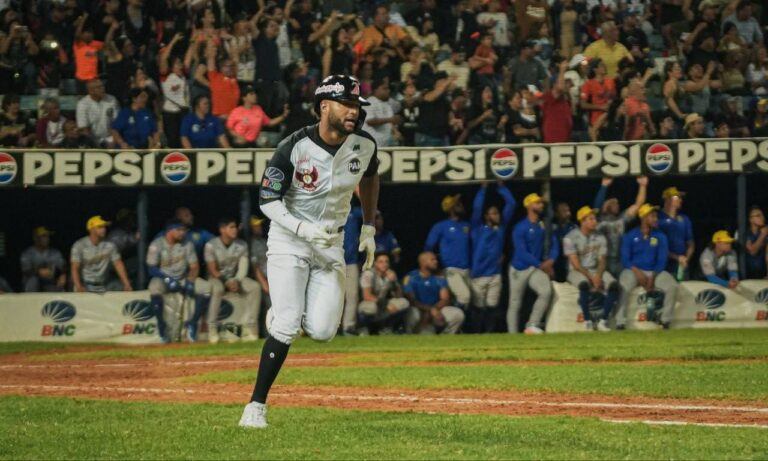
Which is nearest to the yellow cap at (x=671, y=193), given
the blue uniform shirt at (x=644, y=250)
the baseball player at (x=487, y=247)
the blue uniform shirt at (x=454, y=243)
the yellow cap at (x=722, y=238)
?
the blue uniform shirt at (x=644, y=250)

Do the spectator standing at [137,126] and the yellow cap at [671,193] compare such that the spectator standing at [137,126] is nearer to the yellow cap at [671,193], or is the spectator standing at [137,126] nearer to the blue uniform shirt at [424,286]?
the blue uniform shirt at [424,286]

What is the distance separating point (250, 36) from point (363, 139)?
11439 millimetres

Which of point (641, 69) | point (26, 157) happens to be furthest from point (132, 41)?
point (641, 69)

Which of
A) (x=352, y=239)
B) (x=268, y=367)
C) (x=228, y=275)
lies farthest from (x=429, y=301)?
(x=268, y=367)

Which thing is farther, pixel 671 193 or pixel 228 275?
pixel 671 193

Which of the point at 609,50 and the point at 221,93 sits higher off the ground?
the point at 609,50

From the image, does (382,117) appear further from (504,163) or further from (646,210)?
(646,210)

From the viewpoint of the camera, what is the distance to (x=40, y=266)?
694 inches

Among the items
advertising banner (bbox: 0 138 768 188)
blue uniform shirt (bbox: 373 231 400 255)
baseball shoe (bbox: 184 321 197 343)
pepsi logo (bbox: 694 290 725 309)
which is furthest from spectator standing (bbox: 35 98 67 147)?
pepsi logo (bbox: 694 290 725 309)

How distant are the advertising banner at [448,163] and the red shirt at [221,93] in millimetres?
1219

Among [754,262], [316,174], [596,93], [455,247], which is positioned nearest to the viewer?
[316,174]

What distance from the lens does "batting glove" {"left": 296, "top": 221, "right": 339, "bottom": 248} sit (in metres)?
7.38

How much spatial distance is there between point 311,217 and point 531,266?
401 inches

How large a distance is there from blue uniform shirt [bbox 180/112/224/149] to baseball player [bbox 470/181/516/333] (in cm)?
385
